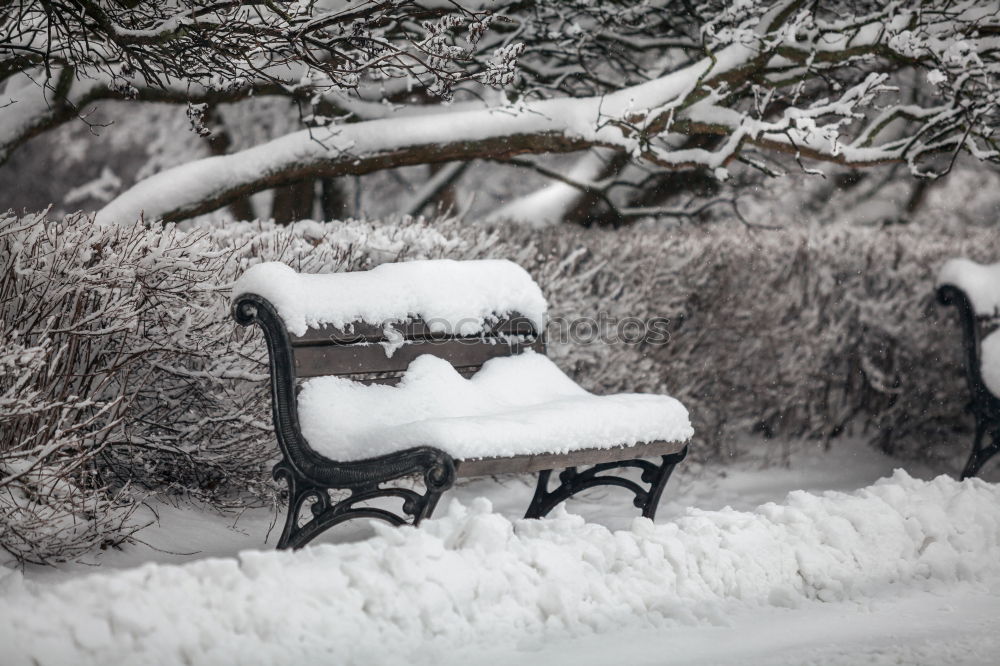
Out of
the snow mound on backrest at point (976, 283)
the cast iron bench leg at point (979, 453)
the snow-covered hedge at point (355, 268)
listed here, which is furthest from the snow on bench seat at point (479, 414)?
the snow mound on backrest at point (976, 283)

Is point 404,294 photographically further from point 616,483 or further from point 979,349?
point 979,349

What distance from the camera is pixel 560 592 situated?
296 centimetres

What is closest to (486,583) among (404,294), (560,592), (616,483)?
(560,592)

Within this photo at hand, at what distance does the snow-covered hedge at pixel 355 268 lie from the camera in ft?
11.8

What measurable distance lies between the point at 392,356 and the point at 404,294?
0.25m

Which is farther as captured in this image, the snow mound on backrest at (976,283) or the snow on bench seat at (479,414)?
the snow mound on backrest at (976,283)

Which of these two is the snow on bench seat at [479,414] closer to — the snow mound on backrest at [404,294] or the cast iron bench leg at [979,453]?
the snow mound on backrest at [404,294]

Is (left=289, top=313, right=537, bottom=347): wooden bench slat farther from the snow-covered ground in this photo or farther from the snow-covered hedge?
the snow-covered ground

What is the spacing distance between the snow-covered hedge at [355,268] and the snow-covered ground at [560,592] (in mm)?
336

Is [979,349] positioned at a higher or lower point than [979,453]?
higher

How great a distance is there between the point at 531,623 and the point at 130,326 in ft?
6.27

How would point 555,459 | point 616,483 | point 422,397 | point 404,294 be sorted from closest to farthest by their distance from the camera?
point 555,459
point 422,397
point 404,294
point 616,483

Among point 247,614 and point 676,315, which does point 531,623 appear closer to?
point 247,614

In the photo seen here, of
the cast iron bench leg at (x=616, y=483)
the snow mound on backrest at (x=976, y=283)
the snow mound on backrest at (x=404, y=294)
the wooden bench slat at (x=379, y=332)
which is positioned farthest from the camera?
the snow mound on backrest at (x=976, y=283)
